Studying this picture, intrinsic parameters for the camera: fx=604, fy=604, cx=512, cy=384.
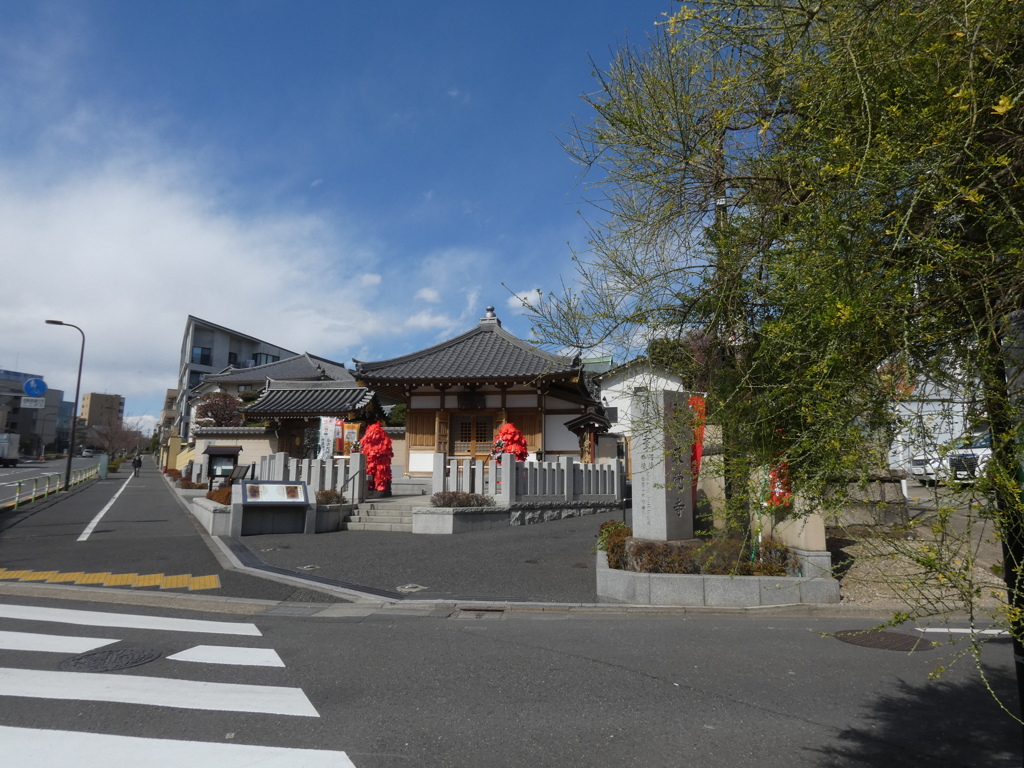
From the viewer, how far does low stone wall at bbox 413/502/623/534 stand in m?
13.9

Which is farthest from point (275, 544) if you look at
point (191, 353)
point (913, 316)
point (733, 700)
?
point (191, 353)

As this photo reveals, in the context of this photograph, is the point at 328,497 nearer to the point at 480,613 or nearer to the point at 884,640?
the point at 480,613

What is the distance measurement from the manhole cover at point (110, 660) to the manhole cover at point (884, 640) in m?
6.88

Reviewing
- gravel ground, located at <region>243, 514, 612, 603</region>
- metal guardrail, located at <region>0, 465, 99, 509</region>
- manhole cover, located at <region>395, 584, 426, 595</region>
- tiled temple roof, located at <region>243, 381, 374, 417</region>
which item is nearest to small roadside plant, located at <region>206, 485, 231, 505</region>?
gravel ground, located at <region>243, 514, 612, 603</region>

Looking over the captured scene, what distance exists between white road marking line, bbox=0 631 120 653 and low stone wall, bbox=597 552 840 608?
6062 mm

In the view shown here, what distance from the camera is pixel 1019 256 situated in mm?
2031

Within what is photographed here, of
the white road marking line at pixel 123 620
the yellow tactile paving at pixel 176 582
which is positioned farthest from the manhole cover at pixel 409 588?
the yellow tactile paving at pixel 176 582

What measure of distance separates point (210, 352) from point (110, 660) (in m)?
65.4

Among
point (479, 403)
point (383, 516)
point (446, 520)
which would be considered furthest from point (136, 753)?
point (479, 403)

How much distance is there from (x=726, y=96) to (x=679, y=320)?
135 centimetres

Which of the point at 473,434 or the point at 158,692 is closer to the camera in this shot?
the point at 158,692

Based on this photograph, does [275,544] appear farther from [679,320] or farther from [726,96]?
[726,96]

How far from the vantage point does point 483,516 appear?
1461 cm

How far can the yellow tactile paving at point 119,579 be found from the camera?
352 inches
